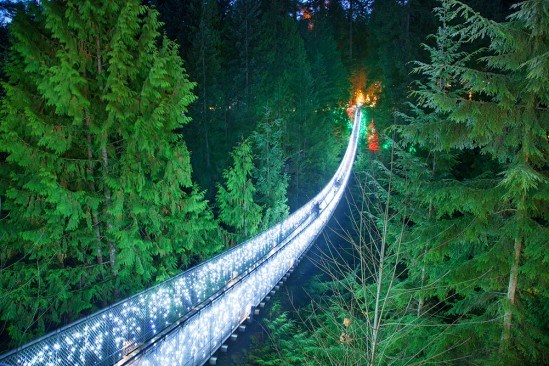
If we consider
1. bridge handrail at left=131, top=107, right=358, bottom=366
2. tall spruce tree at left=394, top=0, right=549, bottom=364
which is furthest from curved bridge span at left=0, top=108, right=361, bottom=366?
tall spruce tree at left=394, top=0, right=549, bottom=364

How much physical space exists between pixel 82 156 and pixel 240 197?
6.61m

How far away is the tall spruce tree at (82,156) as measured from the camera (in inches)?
242

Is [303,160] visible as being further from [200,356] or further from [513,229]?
[513,229]

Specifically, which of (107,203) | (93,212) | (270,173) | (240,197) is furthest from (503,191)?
(270,173)

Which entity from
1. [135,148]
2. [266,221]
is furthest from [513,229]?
[266,221]

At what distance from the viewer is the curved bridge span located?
4.55m

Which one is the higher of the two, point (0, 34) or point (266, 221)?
point (0, 34)

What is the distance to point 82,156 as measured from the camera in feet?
23.3

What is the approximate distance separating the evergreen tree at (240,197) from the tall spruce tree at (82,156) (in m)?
4.90

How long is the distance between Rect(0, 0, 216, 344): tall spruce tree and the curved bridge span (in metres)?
1.20

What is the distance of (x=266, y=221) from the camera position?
14.5 meters

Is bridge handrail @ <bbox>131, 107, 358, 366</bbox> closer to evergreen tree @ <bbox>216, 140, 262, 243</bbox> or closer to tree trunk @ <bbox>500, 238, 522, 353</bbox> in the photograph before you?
evergreen tree @ <bbox>216, 140, 262, 243</bbox>

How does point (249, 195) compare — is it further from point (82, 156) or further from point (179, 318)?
point (179, 318)

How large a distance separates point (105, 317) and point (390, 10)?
1980 centimetres
